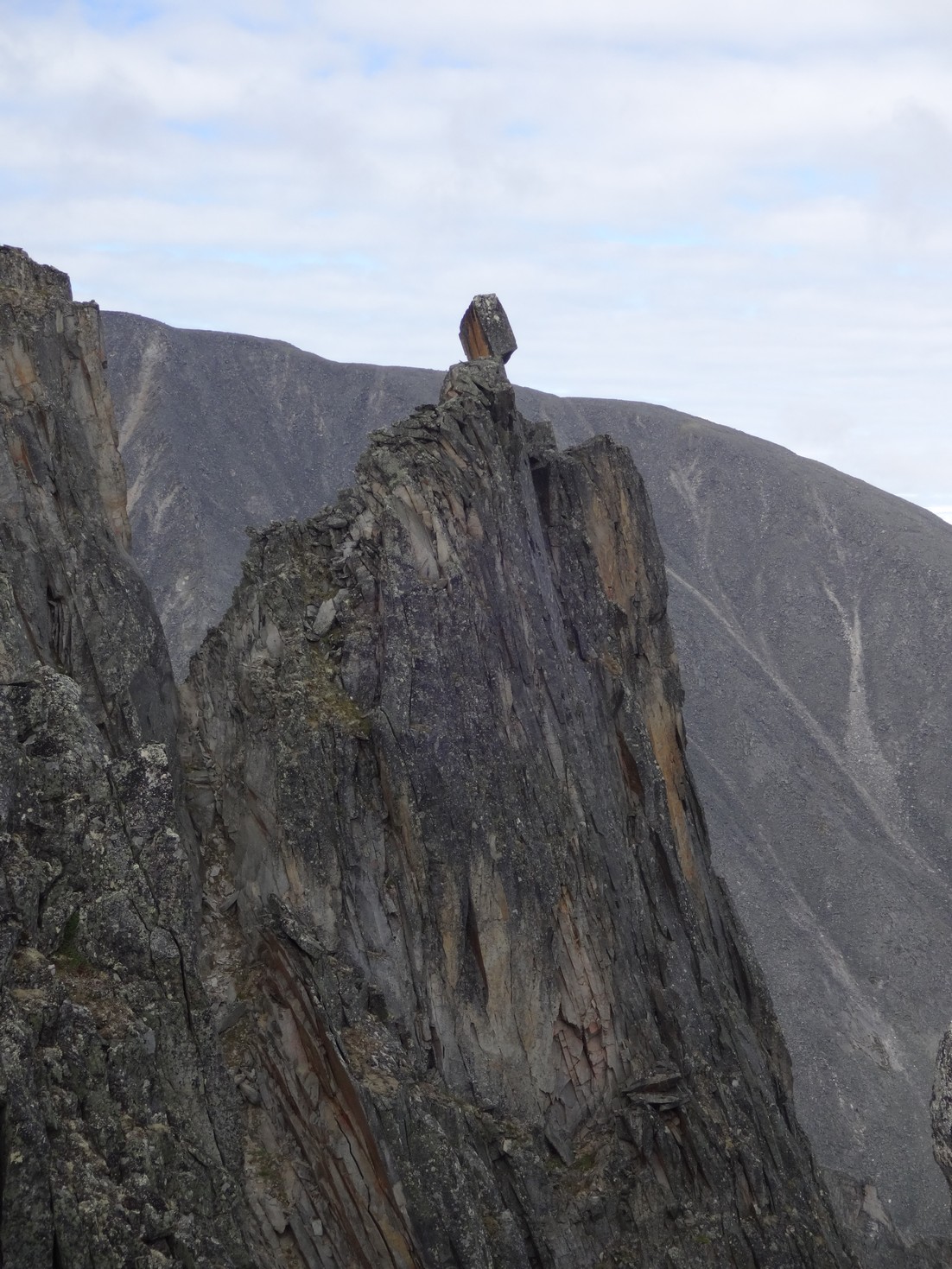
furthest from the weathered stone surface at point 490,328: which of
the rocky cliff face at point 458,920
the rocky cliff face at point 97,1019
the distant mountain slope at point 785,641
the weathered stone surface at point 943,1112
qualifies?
Result: the distant mountain slope at point 785,641

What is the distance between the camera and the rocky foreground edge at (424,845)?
2067 cm

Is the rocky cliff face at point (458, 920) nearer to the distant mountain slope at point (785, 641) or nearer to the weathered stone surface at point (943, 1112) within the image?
the weathered stone surface at point (943, 1112)

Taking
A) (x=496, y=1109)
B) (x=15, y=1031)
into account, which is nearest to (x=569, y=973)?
(x=496, y=1109)

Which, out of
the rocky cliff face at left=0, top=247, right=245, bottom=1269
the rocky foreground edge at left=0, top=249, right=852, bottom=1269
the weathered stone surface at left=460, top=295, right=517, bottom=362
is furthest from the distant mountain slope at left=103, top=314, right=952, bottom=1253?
the rocky cliff face at left=0, top=247, right=245, bottom=1269

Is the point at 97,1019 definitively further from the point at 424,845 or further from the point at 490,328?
the point at 490,328

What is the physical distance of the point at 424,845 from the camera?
85.6 ft

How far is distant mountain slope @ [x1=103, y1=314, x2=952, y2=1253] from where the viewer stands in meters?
68.9

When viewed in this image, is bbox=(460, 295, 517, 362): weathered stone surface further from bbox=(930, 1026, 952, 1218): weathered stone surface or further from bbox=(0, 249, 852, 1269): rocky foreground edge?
bbox=(930, 1026, 952, 1218): weathered stone surface

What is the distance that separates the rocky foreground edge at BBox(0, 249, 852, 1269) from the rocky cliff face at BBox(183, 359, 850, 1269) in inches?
3.0

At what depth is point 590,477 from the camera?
36.2 m

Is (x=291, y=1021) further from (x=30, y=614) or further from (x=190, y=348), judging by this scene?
(x=190, y=348)

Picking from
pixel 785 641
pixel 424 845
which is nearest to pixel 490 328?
pixel 424 845

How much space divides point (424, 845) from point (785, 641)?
91.8 metres

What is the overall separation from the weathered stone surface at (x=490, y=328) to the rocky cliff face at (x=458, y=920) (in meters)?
3.37
